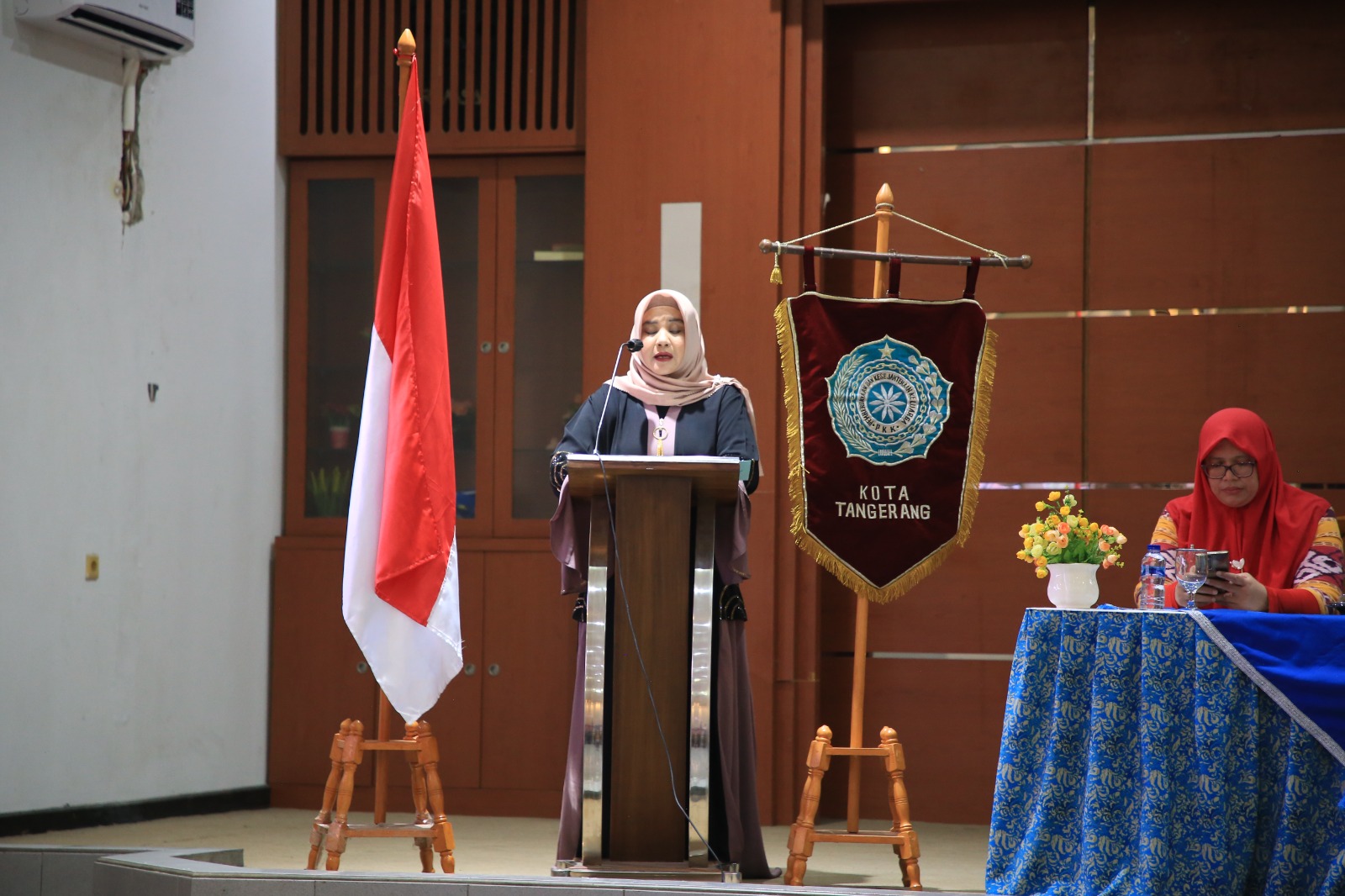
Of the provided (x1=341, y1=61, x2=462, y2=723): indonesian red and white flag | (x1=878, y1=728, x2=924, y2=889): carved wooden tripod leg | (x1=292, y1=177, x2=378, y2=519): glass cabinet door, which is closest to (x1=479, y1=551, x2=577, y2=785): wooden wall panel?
(x1=292, y1=177, x2=378, y2=519): glass cabinet door

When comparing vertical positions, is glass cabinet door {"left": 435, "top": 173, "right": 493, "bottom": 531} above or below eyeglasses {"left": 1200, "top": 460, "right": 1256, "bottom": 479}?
above

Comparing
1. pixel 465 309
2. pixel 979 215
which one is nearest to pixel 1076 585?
pixel 979 215

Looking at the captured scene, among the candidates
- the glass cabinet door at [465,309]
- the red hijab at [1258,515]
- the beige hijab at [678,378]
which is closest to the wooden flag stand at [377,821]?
the beige hijab at [678,378]

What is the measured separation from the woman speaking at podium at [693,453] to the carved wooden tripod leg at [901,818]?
1.05 feet

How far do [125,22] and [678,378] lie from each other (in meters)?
2.13

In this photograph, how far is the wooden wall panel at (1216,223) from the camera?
4617mm

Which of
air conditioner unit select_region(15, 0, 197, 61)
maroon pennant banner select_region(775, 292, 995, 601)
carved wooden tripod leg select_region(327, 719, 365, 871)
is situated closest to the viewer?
carved wooden tripod leg select_region(327, 719, 365, 871)

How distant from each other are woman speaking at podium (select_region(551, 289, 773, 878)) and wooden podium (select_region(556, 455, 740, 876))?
0.17 m

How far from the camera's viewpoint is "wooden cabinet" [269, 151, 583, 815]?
488cm

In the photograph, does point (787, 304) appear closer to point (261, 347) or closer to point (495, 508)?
point (495, 508)

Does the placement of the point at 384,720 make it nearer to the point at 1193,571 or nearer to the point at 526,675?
the point at 526,675

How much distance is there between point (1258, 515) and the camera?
3.41m

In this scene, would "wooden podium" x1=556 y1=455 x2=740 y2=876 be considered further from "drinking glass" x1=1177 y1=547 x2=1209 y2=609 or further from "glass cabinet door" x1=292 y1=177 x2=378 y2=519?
"glass cabinet door" x1=292 y1=177 x2=378 y2=519

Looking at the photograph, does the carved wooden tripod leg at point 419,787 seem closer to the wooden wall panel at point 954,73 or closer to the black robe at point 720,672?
the black robe at point 720,672
